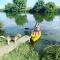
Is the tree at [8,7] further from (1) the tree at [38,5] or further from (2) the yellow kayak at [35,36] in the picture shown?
(2) the yellow kayak at [35,36]

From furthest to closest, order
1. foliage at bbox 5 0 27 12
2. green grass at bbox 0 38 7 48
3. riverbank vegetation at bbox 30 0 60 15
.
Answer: foliage at bbox 5 0 27 12, riverbank vegetation at bbox 30 0 60 15, green grass at bbox 0 38 7 48

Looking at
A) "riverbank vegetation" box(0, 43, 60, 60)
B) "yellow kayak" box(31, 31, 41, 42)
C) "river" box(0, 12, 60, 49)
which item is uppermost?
"riverbank vegetation" box(0, 43, 60, 60)

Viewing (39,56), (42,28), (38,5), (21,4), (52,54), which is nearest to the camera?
(52,54)

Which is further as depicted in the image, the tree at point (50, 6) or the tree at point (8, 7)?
the tree at point (8, 7)

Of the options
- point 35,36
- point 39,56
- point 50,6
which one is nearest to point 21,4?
point 50,6

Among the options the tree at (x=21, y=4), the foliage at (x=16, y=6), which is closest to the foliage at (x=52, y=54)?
the foliage at (x=16, y=6)

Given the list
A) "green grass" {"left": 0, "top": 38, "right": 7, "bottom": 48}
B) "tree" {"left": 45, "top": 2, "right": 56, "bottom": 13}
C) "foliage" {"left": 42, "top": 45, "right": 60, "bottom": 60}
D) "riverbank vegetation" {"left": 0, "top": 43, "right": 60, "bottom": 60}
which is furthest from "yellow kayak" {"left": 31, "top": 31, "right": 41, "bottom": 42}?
"tree" {"left": 45, "top": 2, "right": 56, "bottom": 13}

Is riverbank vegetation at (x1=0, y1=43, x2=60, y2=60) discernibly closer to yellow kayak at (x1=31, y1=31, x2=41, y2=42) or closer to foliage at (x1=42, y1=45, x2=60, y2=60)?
foliage at (x1=42, y1=45, x2=60, y2=60)

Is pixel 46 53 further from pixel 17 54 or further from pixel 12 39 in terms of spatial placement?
pixel 12 39

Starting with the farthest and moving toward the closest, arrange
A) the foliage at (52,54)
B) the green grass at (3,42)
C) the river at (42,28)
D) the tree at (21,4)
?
the tree at (21,4), the river at (42,28), the green grass at (3,42), the foliage at (52,54)

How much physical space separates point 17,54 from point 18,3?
3375 inches

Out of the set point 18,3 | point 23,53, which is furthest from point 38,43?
point 18,3

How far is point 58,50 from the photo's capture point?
14.9m

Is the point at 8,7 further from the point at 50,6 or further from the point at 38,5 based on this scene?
the point at 50,6
